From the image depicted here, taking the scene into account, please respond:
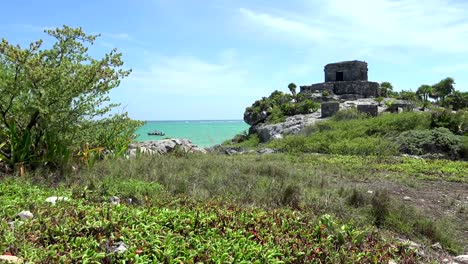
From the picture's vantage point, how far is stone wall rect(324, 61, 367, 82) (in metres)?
40.1

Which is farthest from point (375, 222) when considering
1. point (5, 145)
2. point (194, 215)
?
point (5, 145)

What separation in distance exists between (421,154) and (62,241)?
46.9 ft

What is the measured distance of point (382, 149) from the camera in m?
14.8

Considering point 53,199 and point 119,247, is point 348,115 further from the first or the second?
point 119,247

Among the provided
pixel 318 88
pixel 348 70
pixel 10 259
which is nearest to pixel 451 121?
pixel 10 259

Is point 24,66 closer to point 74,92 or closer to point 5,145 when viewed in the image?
point 74,92

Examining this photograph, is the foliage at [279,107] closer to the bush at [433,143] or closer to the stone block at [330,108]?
the stone block at [330,108]

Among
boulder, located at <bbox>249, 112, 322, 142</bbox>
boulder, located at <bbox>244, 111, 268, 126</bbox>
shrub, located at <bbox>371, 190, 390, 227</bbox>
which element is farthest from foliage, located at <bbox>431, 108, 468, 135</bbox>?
boulder, located at <bbox>244, 111, 268, 126</bbox>

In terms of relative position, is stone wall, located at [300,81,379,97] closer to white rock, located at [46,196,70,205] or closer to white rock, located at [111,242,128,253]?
white rock, located at [46,196,70,205]

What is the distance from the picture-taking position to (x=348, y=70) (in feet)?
133

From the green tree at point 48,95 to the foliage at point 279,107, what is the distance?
23.3m

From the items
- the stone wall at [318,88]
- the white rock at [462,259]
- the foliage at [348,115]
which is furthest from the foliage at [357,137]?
the stone wall at [318,88]

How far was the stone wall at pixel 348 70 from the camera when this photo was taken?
40.1 meters

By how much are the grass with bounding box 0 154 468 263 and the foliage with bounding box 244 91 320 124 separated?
23753 millimetres
